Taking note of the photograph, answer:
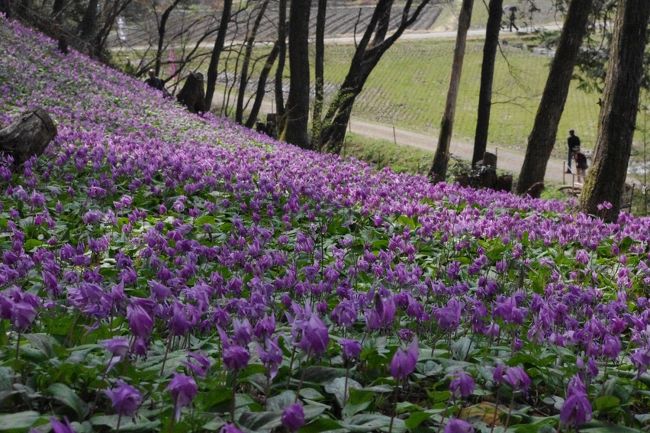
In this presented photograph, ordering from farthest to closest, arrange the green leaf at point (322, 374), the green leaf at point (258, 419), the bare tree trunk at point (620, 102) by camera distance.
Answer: the bare tree trunk at point (620, 102)
the green leaf at point (322, 374)
the green leaf at point (258, 419)

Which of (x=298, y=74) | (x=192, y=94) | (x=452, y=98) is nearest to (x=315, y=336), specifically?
(x=298, y=74)

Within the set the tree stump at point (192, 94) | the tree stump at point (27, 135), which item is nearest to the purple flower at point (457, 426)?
the tree stump at point (27, 135)

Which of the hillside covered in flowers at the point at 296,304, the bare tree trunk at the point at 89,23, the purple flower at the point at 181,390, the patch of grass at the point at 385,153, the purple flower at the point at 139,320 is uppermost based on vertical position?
Result: the bare tree trunk at the point at 89,23

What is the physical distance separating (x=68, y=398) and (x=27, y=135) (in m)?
6.56

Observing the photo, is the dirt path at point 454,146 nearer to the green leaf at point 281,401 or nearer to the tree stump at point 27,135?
the tree stump at point 27,135

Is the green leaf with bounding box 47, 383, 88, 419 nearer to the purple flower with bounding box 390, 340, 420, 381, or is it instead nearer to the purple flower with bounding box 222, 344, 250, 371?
the purple flower with bounding box 222, 344, 250, 371

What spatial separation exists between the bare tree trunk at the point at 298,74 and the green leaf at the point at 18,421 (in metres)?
15.2

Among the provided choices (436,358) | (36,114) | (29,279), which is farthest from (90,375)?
(36,114)

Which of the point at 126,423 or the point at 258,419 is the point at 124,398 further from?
the point at 258,419

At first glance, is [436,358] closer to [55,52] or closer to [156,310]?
[156,310]

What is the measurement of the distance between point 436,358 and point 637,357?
0.91 metres

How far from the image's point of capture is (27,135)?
8.43m

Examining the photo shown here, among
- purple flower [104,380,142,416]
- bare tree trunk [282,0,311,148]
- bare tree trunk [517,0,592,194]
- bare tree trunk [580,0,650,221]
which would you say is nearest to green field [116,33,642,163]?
bare tree trunk [282,0,311,148]

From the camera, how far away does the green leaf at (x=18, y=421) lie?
221 centimetres
